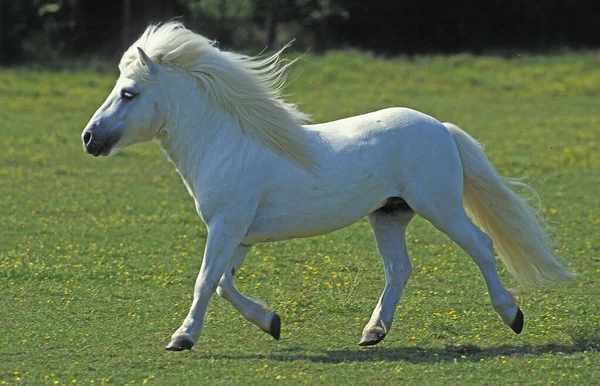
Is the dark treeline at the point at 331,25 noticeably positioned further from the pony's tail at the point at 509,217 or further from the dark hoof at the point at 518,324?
the dark hoof at the point at 518,324

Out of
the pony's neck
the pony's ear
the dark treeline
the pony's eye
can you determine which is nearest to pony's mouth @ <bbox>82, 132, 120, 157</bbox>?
the pony's eye

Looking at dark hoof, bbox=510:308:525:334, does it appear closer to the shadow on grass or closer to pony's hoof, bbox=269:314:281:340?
the shadow on grass

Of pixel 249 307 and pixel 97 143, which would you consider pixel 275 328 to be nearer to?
pixel 249 307

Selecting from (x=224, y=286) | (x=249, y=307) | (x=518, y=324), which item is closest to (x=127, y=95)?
(x=224, y=286)

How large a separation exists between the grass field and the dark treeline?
62.8 ft

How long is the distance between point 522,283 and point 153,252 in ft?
15.0

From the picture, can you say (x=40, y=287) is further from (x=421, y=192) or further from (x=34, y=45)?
(x=34, y=45)

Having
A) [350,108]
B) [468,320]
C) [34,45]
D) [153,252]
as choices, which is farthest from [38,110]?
[468,320]

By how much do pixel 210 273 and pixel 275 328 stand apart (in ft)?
2.27

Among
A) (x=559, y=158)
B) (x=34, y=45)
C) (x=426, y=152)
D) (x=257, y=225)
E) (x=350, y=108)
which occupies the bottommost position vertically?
(x=34, y=45)

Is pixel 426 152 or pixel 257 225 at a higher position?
pixel 426 152

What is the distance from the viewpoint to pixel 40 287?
9.13 metres

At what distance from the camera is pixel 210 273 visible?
677 centimetres

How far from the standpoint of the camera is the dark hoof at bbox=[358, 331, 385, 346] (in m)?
7.13
